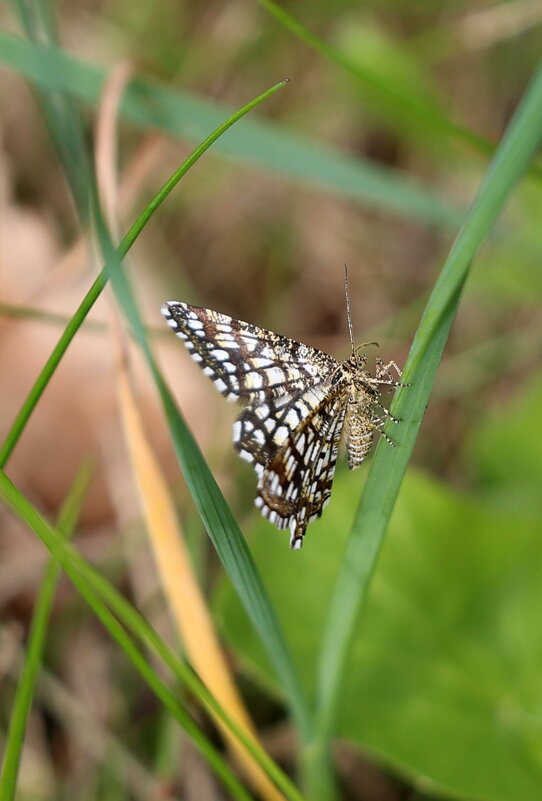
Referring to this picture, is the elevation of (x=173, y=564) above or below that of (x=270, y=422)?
below

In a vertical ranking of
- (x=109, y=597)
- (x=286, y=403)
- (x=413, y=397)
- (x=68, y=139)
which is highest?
(x=68, y=139)

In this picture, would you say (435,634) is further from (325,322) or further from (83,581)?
(325,322)

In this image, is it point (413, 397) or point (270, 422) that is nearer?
point (413, 397)

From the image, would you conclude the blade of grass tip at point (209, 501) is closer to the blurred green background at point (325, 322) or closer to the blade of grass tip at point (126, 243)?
the blade of grass tip at point (126, 243)

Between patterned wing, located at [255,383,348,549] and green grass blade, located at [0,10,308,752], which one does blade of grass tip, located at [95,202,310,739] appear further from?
patterned wing, located at [255,383,348,549]

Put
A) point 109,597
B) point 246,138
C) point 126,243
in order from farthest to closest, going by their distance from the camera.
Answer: point 246,138 < point 109,597 < point 126,243

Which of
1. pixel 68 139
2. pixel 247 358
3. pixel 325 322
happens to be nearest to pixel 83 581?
pixel 247 358

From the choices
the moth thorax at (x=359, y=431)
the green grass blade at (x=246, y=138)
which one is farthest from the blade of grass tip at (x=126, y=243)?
the green grass blade at (x=246, y=138)

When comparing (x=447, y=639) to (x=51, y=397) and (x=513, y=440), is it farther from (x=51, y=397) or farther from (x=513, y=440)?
(x=51, y=397)
